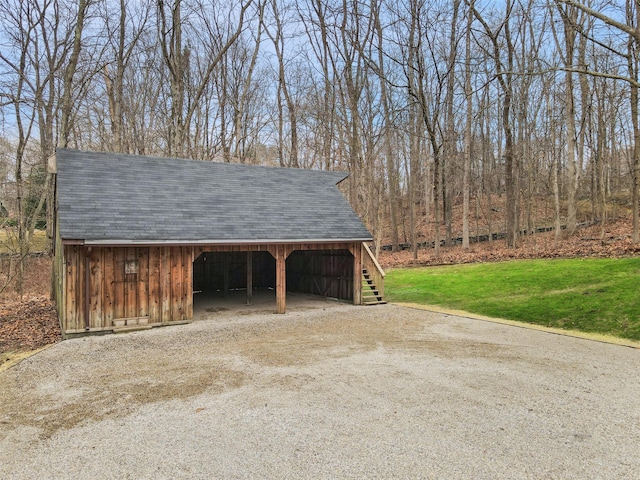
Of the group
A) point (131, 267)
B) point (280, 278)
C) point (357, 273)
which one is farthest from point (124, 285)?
point (357, 273)

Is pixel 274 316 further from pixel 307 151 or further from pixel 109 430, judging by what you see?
pixel 307 151

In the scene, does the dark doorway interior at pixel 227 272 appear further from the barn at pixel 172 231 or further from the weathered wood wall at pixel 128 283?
the weathered wood wall at pixel 128 283

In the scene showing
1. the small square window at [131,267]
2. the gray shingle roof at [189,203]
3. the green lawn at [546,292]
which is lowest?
the green lawn at [546,292]

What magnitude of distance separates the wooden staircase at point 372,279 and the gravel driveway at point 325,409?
Answer: 421cm

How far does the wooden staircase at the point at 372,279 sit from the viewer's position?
12016mm

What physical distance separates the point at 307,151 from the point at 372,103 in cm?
594

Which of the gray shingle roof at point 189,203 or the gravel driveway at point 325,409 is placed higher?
the gray shingle roof at point 189,203

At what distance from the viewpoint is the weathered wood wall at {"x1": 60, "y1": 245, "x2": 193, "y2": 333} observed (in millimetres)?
8359

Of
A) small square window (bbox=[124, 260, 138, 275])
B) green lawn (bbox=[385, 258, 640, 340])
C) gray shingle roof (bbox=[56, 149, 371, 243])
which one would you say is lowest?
green lawn (bbox=[385, 258, 640, 340])

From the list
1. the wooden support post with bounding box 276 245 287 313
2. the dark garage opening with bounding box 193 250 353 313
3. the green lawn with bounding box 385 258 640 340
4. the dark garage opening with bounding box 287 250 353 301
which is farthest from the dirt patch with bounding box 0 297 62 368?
the green lawn with bounding box 385 258 640 340

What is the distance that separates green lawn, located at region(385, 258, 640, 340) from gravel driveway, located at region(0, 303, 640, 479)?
4.47 ft

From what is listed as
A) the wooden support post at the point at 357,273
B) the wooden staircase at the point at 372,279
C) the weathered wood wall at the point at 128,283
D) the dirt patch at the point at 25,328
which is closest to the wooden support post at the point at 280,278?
the weathered wood wall at the point at 128,283

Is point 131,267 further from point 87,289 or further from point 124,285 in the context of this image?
point 87,289

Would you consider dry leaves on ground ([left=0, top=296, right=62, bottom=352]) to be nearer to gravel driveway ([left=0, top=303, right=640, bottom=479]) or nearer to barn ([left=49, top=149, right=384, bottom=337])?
barn ([left=49, top=149, right=384, bottom=337])
